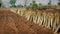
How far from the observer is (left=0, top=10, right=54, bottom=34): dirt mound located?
2.91m

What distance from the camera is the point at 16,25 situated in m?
3.10

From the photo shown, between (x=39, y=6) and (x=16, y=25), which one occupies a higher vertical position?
(x=39, y=6)

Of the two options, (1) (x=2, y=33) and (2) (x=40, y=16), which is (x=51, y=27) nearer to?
(2) (x=40, y=16)

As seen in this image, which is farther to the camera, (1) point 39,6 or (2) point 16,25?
(1) point 39,6

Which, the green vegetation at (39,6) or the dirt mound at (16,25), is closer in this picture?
the dirt mound at (16,25)

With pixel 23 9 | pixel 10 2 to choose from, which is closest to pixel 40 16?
pixel 23 9

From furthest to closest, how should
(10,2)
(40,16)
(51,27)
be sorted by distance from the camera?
(10,2)
(40,16)
(51,27)

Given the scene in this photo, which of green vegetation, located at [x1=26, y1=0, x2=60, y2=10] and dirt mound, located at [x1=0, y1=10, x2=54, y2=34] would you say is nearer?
dirt mound, located at [x1=0, y1=10, x2=54, y2=34]

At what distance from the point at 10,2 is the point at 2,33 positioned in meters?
0.96

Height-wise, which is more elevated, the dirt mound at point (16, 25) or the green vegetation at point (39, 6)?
the green vegetation at point (39, 6)

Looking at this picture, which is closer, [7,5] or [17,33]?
[17,33]

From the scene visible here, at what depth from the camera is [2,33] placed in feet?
9.20

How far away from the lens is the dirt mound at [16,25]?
2.91m

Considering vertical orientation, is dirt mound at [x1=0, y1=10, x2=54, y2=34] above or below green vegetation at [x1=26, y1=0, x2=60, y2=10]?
below
